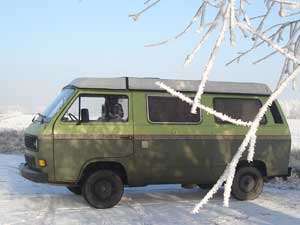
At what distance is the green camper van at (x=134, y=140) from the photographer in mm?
8727

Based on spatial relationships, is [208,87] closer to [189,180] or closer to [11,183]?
[189,180]

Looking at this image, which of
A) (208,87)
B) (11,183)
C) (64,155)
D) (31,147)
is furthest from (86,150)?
(11,183)

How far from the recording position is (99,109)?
29.7ft

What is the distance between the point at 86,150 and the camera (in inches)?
346

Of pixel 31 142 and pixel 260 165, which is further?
pixel 260 165

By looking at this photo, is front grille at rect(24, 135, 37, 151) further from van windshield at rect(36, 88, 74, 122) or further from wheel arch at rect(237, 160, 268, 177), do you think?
wheel arch at rect(237, 160, 268, 177)

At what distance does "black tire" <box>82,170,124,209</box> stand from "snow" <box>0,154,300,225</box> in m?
0.15

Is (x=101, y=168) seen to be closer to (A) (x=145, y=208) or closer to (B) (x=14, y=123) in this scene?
(A) (x=145, y=208)

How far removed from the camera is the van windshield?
8.95 m

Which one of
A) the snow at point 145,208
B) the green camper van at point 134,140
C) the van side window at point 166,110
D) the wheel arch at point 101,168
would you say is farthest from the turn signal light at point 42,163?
the van side window at point 166,110

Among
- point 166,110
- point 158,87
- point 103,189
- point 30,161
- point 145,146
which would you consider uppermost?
point 158,87

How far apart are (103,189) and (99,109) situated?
1388 millimetres

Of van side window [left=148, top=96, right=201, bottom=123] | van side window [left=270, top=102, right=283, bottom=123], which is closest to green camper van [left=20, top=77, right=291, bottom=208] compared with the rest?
van side window [left=148, top=96, right=201, bottom=123]

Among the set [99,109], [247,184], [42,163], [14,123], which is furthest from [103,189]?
[14,123]
